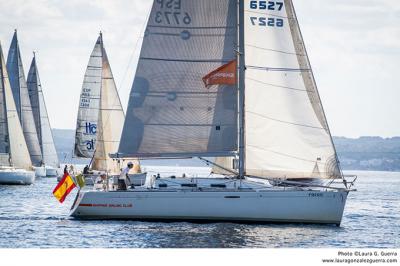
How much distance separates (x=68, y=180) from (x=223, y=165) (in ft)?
16.2

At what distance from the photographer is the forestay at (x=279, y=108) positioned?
28.2 metres

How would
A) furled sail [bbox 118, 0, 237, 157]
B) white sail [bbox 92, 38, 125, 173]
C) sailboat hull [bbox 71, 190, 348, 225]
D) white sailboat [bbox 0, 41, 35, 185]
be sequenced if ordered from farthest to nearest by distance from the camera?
white sailboat [bbox 0, 41, 35, 185], white sail [bbox 92, 38, 125, 173], furled sail [bbox 118, 0, 237, 157], sailboat hull [bbox 71, 190, 348, 225]

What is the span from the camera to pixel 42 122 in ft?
224

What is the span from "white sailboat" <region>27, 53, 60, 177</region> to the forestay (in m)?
39.7

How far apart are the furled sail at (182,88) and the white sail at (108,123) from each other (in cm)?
2053

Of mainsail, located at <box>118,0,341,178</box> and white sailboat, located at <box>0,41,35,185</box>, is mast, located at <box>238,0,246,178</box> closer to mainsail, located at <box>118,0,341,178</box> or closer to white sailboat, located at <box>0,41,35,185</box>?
mainsail, located at <box>118,0,341,178</box>

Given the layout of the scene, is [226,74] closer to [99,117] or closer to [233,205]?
[233,205]

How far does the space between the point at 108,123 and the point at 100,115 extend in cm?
67

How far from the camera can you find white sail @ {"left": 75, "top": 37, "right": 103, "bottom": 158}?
176 feet

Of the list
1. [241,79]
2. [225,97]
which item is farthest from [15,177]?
[241,79]

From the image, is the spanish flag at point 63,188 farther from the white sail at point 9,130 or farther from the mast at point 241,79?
the white sail at point 9,130

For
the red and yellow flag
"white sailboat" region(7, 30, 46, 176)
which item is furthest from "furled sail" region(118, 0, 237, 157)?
"white sailboat" region(7, 30, 46, 176)

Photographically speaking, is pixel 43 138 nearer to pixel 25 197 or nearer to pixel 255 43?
pixel 25 197
